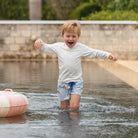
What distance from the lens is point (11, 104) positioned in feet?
22.5

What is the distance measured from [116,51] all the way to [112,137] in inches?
619

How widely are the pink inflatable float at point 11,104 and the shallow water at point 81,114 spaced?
92 mm

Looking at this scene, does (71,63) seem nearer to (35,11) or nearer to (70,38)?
(70,38)

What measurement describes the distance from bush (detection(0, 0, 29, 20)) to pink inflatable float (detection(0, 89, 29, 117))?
2825 cm

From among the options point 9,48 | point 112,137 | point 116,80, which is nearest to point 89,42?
point 9,48

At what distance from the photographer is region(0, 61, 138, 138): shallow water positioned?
5.87 m

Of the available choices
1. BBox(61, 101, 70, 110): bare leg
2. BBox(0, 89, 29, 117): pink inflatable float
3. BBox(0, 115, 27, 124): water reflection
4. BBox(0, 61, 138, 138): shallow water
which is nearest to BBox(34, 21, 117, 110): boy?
BBox(61, 101, 70, 110): bare leg

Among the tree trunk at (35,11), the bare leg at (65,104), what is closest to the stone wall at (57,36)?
the tree trunk at (35,11)

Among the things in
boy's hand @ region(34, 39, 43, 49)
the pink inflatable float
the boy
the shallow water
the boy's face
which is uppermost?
the boy's face

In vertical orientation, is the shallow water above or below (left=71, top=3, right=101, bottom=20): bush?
below

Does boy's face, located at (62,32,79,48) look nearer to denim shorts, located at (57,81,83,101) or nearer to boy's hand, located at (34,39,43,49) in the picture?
boy's hand, located at (34,39,43,49)

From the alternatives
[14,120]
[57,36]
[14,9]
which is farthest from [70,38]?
[14,9]

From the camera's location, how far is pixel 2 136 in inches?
Answer: 221

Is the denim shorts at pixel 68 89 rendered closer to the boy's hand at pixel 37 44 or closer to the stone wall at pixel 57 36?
the boy's hand at pixel 37 44
